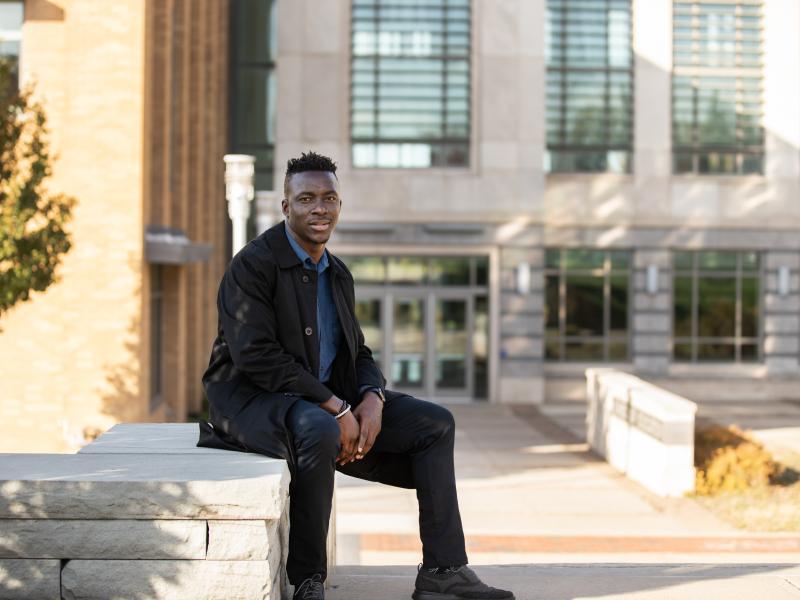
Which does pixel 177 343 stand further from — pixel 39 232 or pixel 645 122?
pixel 645 122

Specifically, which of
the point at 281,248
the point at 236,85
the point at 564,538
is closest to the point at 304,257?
the point at 281,248

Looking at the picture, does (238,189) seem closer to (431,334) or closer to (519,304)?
(431,334)

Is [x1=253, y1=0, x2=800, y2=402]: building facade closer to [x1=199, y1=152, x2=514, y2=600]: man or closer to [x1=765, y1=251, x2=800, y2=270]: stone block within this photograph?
[x1=765, y1=251, x2=800, y2=270]: stone block

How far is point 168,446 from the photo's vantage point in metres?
5.24

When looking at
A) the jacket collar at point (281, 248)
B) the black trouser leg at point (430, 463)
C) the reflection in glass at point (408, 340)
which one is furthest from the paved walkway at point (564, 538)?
the reflection in glass at point (408, 340)

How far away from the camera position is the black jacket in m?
4.94

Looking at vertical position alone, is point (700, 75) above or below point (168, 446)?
above

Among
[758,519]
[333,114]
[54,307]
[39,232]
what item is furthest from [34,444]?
[333,114]

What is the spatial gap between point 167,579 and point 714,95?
25399 mm

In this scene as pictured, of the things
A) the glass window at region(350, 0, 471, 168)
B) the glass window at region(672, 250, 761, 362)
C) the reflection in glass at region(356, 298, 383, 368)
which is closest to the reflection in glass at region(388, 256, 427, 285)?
the reflection in glass at region(356, 298, 383, 368)

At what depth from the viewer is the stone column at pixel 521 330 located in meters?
26.2

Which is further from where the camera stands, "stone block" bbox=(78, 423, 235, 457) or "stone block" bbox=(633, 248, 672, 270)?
"stone block" bbox=(633, 248, 672, 270)

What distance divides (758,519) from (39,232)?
7.55 metres

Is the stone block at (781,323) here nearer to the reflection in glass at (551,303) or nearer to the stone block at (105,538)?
the reflection in glass at (551,303)
